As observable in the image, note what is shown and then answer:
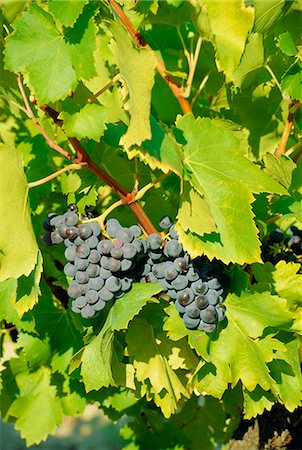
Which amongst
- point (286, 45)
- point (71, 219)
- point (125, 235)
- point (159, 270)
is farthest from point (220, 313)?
point (286, 45)

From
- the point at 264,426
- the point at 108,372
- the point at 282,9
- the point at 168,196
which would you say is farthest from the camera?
the point at 264,426

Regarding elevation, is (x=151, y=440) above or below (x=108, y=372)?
below

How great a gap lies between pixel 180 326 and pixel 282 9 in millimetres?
731

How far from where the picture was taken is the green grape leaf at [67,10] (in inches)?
50.0

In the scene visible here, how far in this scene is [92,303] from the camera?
1403 mm

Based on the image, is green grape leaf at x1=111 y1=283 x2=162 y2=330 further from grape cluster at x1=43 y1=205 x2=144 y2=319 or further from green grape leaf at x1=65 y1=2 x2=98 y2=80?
green grape leaf at x1=65 y1=2 x2=98 y2=80

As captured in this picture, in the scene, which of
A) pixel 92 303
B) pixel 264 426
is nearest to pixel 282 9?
pixel 92 303

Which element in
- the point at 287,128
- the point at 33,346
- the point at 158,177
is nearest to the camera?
the point at 158,177

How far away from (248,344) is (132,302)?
0.27 m

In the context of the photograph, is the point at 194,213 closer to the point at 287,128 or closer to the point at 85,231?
the point at 85,231

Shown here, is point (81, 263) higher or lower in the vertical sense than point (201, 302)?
higher

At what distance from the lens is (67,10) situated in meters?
1.28

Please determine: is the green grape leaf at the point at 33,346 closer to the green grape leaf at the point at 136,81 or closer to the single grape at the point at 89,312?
the single grape at the point at 89,312

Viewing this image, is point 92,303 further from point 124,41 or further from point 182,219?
point 124,41
